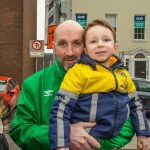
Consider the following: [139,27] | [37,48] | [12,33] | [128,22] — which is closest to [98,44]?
[37,48]

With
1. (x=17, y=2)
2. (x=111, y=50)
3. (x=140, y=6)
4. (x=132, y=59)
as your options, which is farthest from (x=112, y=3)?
(x=111, y=50)

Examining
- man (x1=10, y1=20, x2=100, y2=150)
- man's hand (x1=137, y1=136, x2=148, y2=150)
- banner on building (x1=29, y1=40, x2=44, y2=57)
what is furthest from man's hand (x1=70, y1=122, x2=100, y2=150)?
banner on building (x1=29, y1=40, x2=44, y2=57)

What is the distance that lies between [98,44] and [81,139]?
2.00ft

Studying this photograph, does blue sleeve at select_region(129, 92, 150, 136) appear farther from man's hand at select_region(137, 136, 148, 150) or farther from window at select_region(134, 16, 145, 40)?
window at select_region(134, 16, 145, 40)

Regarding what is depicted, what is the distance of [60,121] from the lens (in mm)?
2361

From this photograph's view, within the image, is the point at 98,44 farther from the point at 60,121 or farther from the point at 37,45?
the point at 37,45

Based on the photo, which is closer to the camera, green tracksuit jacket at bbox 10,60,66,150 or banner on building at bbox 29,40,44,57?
green tracksuit jacket at bbox 10,60,66,150

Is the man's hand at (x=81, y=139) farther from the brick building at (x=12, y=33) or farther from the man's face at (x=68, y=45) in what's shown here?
the brick building at (x=12, y=33)

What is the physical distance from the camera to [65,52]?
8.50 ft

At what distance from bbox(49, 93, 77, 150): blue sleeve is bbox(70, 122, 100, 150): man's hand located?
0.05 m

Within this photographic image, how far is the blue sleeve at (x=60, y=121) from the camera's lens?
2.32 metres

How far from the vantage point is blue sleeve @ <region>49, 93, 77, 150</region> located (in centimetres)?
232

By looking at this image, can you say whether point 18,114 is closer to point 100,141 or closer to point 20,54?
point 100,141

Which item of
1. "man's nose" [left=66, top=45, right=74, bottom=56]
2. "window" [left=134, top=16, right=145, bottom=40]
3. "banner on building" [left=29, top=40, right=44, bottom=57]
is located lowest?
"man's nose" [left=66, top=45, right=74, bottom=56]
